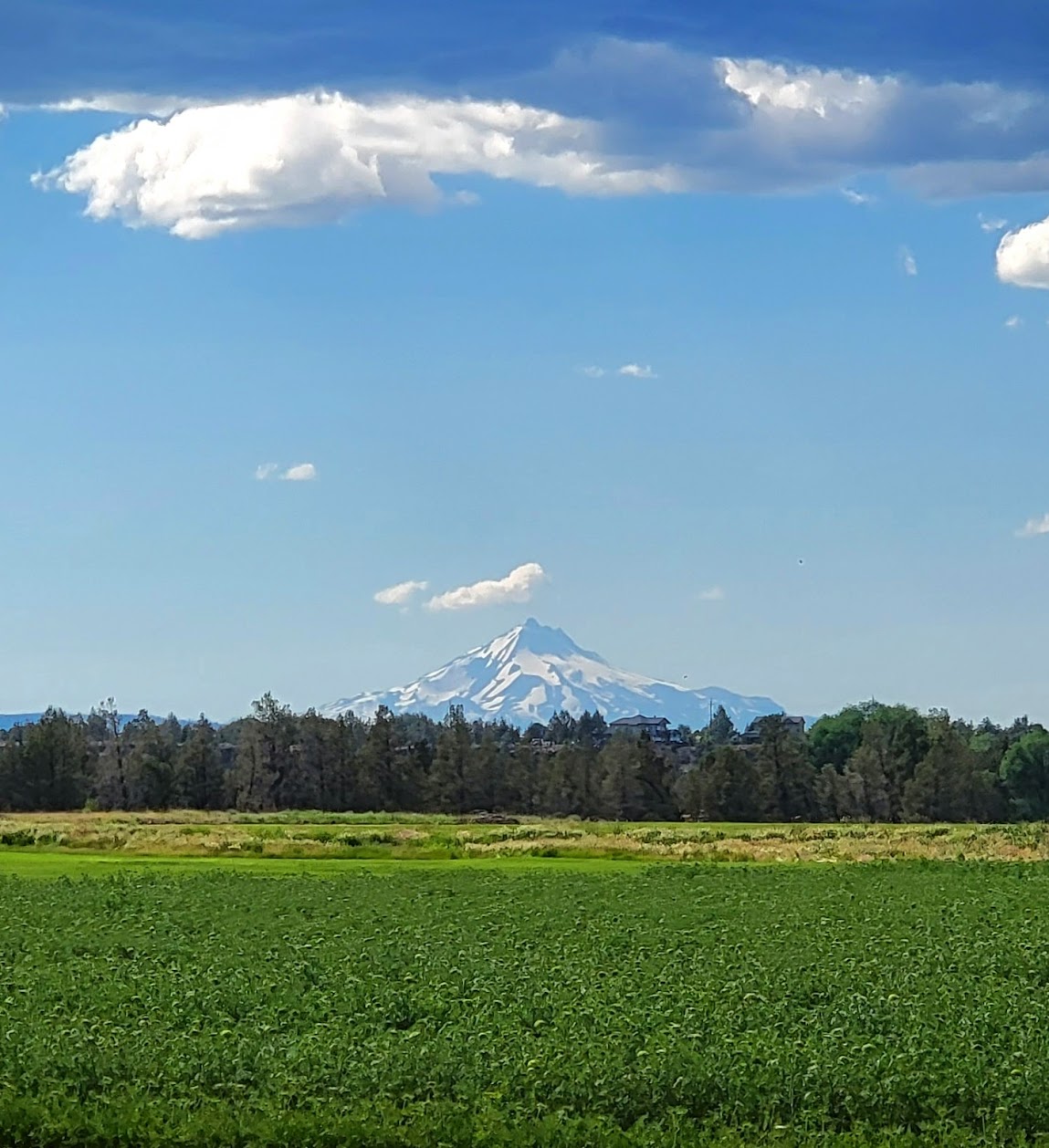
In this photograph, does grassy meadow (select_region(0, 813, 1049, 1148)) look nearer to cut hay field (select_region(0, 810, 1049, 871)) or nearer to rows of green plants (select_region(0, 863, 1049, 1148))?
rows of green plants (select_region(0, 863, 1049, 1148))

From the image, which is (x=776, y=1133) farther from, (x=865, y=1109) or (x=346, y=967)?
(x=346, y=967)

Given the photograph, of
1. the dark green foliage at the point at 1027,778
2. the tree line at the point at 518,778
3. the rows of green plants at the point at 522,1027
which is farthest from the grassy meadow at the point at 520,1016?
the dark green foliage at the point at 1027,778

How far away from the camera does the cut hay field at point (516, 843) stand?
207 feet

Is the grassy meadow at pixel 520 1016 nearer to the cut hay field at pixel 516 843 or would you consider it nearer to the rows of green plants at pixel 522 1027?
the rows of green plants at pixel 522 1027

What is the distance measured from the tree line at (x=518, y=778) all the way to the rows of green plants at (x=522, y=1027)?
314 feet

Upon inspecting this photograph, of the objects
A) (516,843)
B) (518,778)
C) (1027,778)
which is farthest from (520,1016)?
(1027,778)

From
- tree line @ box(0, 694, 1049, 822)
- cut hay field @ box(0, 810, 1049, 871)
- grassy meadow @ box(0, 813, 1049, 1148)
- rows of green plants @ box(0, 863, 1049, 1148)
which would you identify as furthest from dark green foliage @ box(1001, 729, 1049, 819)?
rows of green plants @ box(0, 863, 1049, 1148)

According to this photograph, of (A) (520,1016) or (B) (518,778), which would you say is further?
(B) (518,778)

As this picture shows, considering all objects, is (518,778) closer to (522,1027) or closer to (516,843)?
(516,843)

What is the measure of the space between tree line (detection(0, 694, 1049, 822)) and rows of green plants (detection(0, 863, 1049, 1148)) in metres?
95.6

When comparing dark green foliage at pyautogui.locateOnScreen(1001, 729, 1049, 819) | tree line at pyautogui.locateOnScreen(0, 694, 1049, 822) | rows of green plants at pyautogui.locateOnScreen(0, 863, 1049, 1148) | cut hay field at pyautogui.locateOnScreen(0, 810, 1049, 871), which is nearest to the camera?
rows of green plants at pyautogui.locateOnScreen(0, 863, 1049, 1148)

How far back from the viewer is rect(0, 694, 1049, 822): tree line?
128625mm

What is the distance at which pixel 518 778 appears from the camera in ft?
441

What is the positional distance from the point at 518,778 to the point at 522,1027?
115 m
